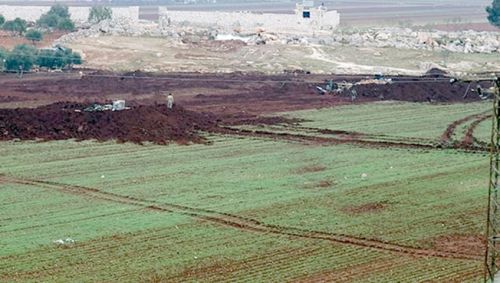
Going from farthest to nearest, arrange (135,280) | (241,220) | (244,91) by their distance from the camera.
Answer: (244,91) → (241,220) → (135,280)

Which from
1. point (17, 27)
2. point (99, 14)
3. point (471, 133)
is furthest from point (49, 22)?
point (471, 133)

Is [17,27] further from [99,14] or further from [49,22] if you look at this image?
[99,14]

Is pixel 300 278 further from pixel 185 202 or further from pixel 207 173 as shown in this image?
pixel 207 173

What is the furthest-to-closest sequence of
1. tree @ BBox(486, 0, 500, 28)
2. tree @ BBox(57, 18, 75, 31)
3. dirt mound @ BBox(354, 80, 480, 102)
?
tree @ BBox(486, 0, 500, 28)
tree @ BBox(57, 18, 75, 31)
dirt mound @ BBox(354, 80, 480, 102)

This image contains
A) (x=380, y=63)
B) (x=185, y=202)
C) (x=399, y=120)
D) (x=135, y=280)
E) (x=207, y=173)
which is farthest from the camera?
(x=380, y=63)

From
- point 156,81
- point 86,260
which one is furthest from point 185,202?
point 156,81

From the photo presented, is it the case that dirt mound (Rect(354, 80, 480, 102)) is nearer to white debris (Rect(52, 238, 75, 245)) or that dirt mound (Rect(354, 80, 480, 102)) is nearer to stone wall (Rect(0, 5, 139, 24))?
white debris (Rect(52, 238, 75, 245))

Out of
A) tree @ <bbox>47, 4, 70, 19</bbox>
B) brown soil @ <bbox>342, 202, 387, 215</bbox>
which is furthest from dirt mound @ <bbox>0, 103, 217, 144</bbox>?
tree @ <bbox>47, 4, 70, 19</bbox>
